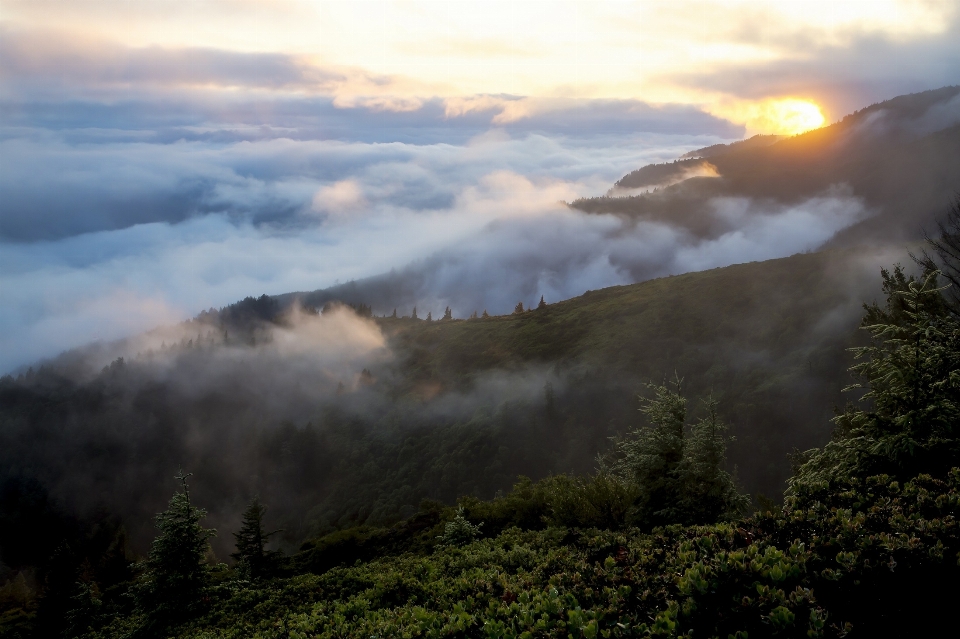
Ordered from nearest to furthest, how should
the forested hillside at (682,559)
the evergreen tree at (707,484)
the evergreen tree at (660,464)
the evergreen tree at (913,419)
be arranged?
the forested hillside at (682,559) → the evergreen tree at (913,419) → the evergreen tree at (707,484) → the evergreen tree at (660,464)

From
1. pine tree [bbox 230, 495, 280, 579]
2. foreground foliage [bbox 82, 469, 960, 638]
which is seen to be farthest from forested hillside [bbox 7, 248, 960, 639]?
pine tree [bbox 230, 495, 280, 579]

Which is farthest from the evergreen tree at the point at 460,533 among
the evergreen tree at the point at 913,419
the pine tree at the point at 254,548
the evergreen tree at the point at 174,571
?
the pine tree at the point at 254,548

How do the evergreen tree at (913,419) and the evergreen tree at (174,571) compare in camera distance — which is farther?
the evergreen tree at (174,571)

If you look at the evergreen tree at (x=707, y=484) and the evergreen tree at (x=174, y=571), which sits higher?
the evergreen tree at (x=707, y=484)

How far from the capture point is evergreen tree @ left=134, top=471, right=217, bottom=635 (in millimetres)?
29938

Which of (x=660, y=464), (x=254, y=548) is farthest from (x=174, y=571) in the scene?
(x=660, y=464)

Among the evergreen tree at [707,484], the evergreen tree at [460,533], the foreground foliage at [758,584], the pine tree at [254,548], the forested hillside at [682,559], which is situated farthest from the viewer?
the pine tree at [254,548]

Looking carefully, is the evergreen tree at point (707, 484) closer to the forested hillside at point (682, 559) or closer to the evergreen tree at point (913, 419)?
the forested hillside at point (682, 559)

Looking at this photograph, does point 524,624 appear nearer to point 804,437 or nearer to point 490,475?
point 804,437

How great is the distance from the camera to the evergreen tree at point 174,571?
2994 centimetres

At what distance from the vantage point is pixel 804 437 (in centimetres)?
15562

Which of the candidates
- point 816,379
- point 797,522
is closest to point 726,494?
point 797,522

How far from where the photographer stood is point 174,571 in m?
30.9

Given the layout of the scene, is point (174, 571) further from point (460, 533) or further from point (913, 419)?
point (913, 419)
